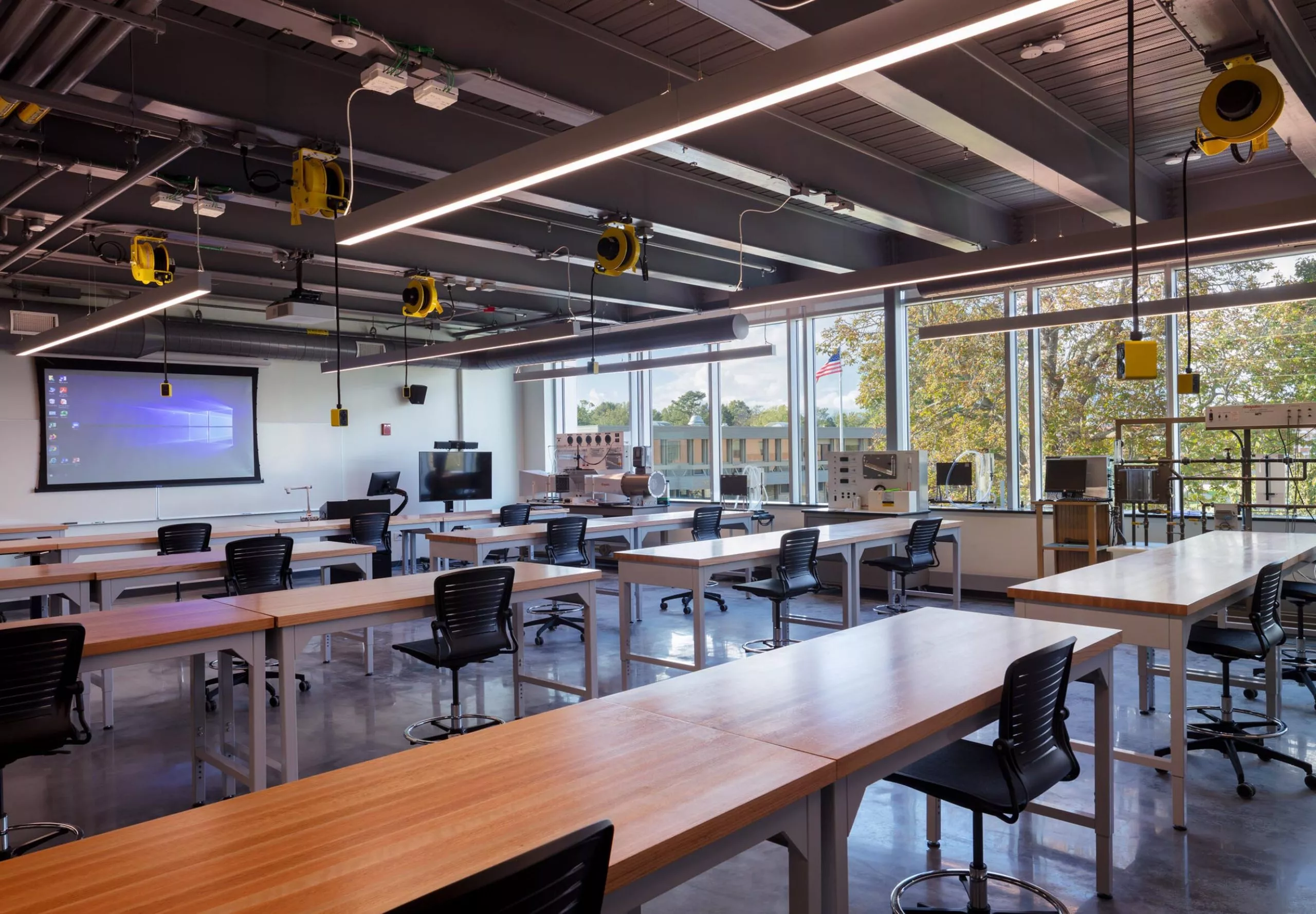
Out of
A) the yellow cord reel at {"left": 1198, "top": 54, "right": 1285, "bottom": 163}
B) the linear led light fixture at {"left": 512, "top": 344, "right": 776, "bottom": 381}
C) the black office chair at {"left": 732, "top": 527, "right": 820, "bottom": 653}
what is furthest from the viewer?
the linear led light fixture at {"left": 512, "top": 344, "right": 776, "bottom": 381}

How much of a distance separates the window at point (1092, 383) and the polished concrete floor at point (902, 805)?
2883 millimetres

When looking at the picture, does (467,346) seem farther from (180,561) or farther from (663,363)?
(180,561)

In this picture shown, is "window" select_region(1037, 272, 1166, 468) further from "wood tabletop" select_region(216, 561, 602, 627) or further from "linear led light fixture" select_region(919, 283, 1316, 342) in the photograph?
"wood tabletop" select_region(216, 561, 602, 627)

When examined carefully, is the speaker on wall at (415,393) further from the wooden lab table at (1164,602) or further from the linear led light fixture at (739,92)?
the wooden lab table at (1164,602)

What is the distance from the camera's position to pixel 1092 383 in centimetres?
823

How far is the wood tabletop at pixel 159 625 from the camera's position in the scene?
310 cm

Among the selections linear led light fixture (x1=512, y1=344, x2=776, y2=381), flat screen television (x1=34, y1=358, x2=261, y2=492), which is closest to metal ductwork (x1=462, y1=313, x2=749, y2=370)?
linear led light fixture (x1=512, y1=344, x2=776, y2=381)

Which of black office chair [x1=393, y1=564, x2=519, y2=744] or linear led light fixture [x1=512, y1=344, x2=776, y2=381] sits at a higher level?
linear led light fixture [x1=512, y1=344, x2=776, y2=381]

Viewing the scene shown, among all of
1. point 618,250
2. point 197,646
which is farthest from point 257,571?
point 618,250

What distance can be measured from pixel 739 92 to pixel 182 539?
6.23 meters

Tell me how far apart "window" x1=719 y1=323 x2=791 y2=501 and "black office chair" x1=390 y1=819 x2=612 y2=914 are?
9.35 meters

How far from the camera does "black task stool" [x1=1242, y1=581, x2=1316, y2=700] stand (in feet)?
16.3

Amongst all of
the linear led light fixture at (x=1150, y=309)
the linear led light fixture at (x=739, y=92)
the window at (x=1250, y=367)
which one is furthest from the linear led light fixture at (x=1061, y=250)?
the linear led light fixture at (x=739, y=92)

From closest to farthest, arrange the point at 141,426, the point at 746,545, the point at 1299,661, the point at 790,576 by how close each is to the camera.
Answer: the point at 1299,661, the point at 790,576, the point at 746,545, the point at 141,426
